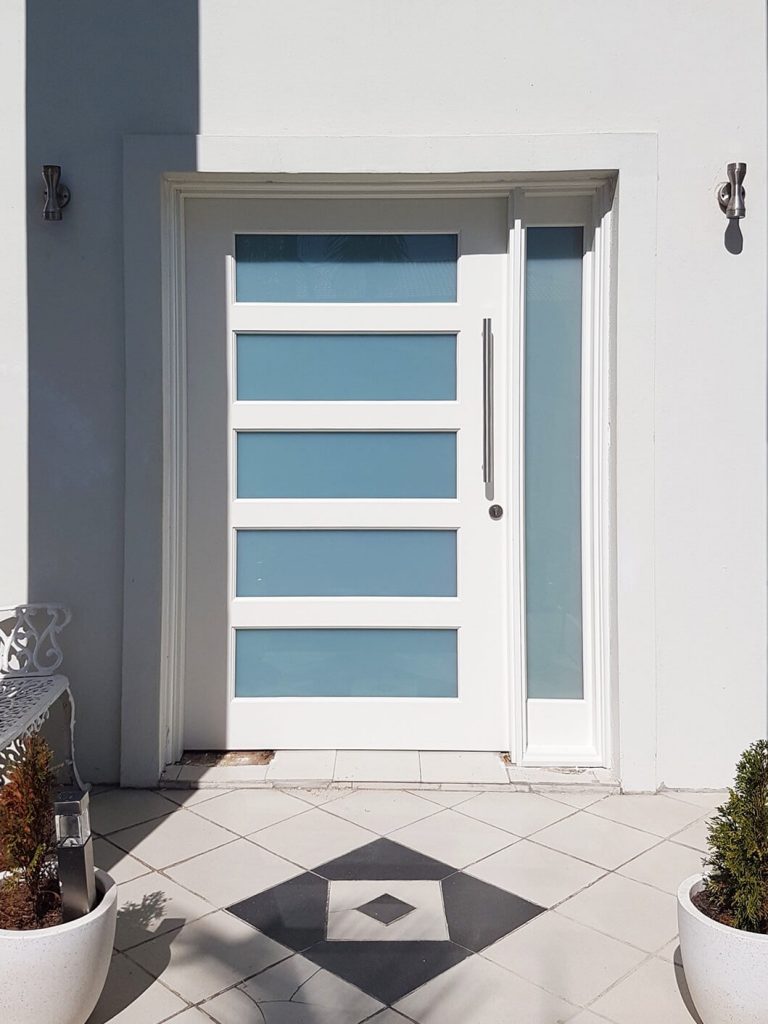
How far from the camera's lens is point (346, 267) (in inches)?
147

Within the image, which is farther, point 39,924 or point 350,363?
point 350,363

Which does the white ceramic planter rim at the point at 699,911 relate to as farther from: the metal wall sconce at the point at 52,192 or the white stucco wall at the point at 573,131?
the metal wall sconce at the point at 52,192

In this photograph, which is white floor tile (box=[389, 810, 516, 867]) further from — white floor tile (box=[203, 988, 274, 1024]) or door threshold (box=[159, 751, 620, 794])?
white floor tile (box=[203, 988, 274, 1024])

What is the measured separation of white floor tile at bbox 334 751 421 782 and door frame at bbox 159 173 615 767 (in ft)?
1.28

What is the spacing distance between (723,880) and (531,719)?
162 cm

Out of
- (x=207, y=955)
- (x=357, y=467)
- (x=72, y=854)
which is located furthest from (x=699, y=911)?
(x=357, y=467)

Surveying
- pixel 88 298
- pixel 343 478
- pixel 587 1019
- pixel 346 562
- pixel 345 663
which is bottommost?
pixel 587 1019

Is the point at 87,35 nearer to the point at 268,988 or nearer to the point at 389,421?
the point at 389,421

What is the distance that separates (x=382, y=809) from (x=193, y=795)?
2.25ft

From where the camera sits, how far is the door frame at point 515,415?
3.56 meters

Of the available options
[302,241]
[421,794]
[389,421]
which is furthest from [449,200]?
[421,794]

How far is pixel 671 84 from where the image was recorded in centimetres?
340

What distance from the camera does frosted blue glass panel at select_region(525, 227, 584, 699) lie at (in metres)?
3.66

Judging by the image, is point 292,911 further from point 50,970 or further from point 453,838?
point 50,970
